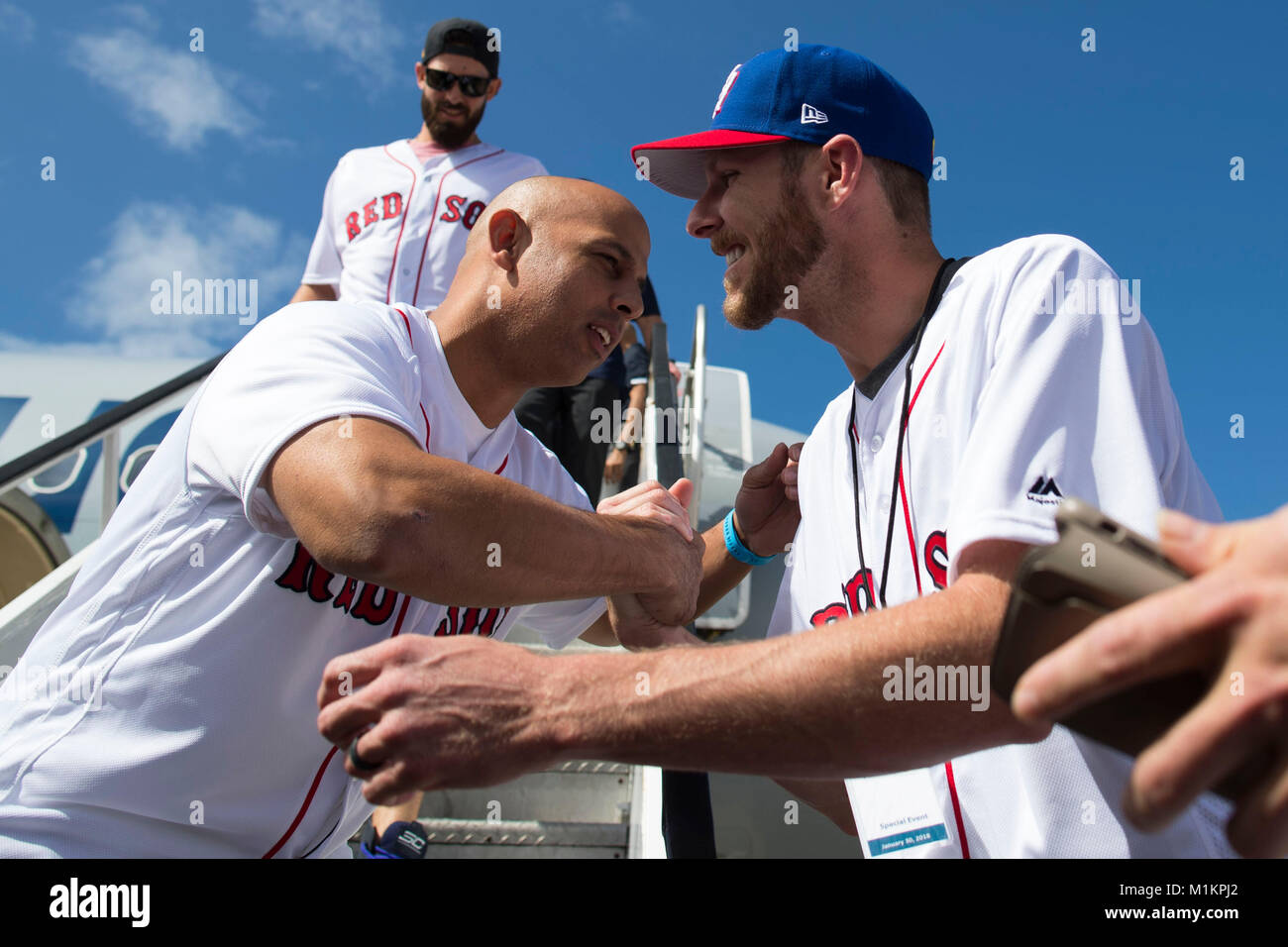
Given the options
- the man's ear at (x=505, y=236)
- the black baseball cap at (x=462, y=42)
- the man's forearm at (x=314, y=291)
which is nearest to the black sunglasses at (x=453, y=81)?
the black baseball cap at (x=462, y=42)

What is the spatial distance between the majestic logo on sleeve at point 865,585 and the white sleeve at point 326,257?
2.78 metres

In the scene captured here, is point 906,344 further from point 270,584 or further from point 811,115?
point 270,584

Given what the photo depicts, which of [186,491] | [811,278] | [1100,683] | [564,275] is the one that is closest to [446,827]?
[186,491]

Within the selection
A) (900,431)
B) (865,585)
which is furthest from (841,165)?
(865,585)

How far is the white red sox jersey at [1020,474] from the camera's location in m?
1.13

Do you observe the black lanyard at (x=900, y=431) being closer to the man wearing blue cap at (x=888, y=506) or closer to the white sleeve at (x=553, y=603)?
the man wearing blue cap at (x=888, y=506)

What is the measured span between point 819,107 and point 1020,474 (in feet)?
3.98

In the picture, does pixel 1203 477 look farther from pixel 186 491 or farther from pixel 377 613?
pixel 186 491

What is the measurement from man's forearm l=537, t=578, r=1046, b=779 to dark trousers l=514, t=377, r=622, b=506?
3.15m

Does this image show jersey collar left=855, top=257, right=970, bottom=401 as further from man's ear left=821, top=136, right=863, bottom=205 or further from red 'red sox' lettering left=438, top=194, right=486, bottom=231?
red 'red sox' lettering left=438, top=194, right=486, bottom=231

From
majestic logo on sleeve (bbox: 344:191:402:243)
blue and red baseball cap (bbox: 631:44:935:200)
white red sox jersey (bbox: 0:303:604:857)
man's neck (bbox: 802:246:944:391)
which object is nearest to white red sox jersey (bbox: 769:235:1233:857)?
man's neck (bbox: 802:246:944:391)

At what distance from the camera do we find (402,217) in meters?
3.45

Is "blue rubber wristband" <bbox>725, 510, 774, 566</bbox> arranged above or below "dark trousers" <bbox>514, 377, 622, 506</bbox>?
below

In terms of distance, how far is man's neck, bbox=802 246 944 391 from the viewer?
187 cm
